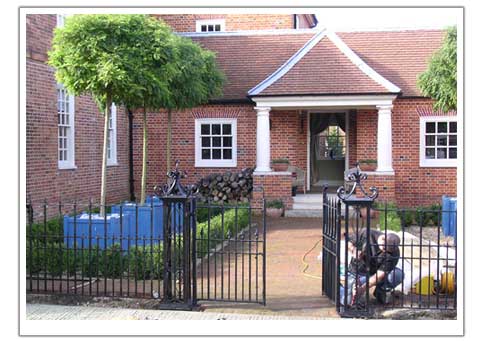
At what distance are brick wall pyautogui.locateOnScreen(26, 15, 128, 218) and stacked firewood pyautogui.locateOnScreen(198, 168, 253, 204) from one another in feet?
10.1

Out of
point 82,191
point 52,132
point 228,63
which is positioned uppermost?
point 228,63

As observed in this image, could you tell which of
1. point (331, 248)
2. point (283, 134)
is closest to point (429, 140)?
point (283, 134)

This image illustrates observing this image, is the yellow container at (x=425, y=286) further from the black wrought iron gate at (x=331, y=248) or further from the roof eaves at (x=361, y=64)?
the roof eaves at (x=361, y=64)

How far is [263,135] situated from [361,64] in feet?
10.4

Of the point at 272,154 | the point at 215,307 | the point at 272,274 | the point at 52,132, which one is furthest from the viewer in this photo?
the point at 272,154

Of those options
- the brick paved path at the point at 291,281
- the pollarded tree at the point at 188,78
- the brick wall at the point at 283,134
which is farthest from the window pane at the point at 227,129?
the brick paved path at the point at 291,281

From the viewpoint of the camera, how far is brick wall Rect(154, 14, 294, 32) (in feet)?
68.8

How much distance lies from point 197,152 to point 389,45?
6.22 m

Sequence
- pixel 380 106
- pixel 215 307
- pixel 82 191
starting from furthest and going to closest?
1. pixel 380 106
2. pixel 82 191
3. pixel 215 307

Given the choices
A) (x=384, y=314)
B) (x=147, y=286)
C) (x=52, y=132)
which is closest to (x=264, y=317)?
(x=384, y=314)

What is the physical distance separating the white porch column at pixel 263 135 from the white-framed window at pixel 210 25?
662 centimetres

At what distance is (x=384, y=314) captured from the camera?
23.4ft

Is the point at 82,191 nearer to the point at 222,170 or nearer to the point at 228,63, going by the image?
the point at 222,170

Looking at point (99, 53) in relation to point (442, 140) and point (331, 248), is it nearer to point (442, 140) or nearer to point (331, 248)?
point (331, 248)
